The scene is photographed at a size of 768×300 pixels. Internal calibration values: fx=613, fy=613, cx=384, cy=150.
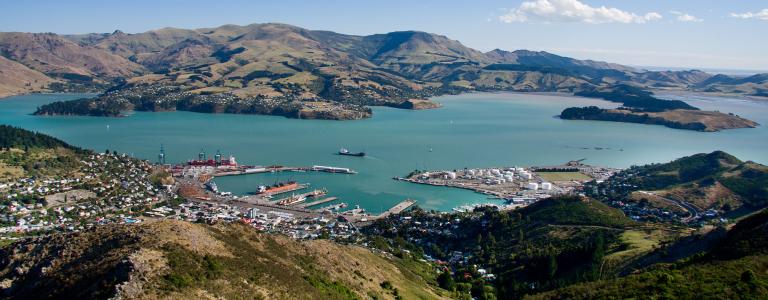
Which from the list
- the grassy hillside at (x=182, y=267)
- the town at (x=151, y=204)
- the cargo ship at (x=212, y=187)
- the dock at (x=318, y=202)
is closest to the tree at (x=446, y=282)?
the grassy hillside at (x=182, y=267)

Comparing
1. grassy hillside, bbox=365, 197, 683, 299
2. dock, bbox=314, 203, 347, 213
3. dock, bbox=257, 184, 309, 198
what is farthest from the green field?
dock, bbox=257, 184, 309, 198

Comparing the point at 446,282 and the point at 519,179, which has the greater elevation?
the point at 446,282

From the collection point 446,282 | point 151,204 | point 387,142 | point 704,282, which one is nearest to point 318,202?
point 151,204

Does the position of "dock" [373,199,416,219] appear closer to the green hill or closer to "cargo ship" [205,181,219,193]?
"cargo ship" [205,181,219,193]

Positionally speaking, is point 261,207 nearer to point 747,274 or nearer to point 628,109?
point 747,274

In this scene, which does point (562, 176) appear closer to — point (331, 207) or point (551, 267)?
point (331, 207)

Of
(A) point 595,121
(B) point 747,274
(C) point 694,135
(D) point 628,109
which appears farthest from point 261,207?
(D) point 628,109
